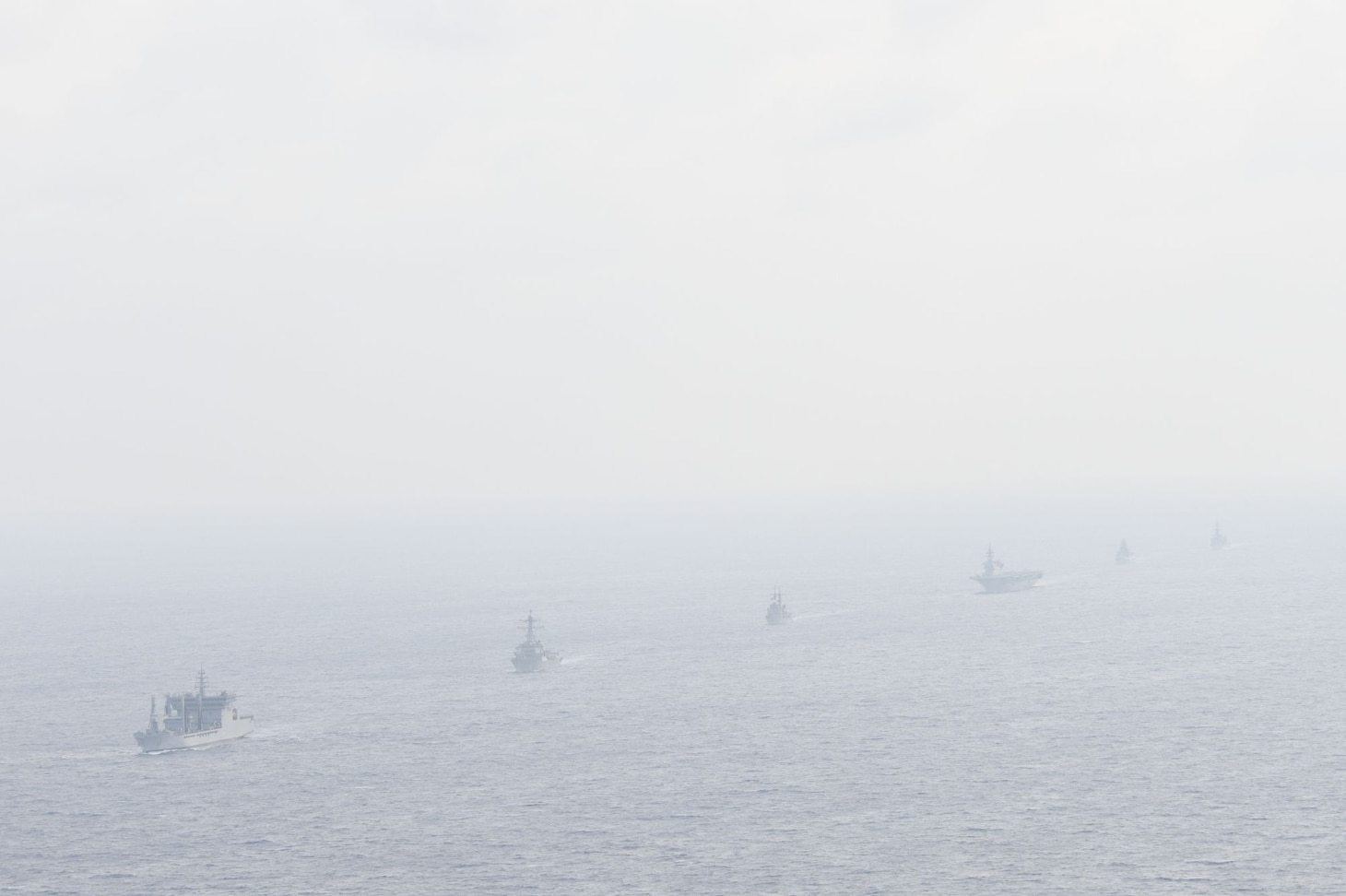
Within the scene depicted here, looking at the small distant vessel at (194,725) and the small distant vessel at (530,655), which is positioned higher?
the small distant vessel at (530,655)

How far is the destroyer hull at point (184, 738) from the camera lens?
134m

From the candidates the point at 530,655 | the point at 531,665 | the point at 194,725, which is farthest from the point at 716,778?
the point at 531,665

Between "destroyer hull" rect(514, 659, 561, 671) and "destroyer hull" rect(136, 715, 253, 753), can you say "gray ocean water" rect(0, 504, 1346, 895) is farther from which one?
"destroyer hull" rect(514, 659, 561, 671)

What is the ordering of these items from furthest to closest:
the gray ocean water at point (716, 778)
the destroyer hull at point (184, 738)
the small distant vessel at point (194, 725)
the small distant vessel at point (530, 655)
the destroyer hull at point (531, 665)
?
the destroyer hull at point (531, 665) → the small distant vessel at point (530, 655) → the small distant vessel at point (194, 725) → the destroyer hull at point (184, 738) → the gray ocean water at point (716, 778)

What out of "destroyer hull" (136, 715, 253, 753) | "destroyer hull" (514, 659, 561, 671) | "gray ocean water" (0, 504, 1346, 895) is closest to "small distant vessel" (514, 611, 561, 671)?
"destroyer hull" (514, 659, 561, 671)

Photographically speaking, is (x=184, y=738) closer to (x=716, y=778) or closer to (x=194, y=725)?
(x=194, y=725)

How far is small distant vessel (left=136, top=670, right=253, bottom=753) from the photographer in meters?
135

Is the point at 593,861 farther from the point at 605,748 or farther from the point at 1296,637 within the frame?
the point at 1296,637

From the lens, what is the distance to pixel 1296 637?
18625 centimetres

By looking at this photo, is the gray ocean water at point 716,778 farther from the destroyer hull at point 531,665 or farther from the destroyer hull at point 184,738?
the destroyer hull at point 531,665

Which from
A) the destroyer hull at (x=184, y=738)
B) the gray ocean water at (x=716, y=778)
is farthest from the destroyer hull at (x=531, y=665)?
the destroyer hull at (x=184, y=738)

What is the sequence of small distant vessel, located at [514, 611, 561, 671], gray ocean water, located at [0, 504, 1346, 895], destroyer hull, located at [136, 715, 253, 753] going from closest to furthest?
gray ocean water, located at [0, 504, 1346, 895]
destroyer hull, located at [136, 715, 253, 753]
small distant vessel, located at [514, 611, 561, 671]

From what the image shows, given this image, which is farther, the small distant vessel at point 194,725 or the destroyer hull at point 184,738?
the small distant vessel at point 194,725

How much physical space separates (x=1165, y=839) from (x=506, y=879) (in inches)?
1645
